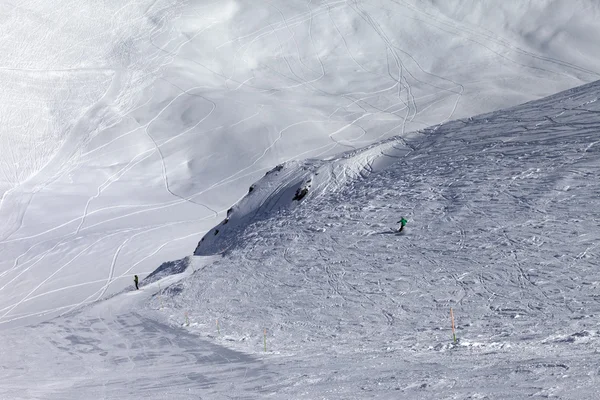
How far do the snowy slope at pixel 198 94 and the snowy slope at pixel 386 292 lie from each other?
12.9 metres

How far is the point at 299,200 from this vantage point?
30219 millimetres

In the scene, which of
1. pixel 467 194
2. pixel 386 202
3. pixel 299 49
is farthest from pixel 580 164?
pixel 299 49

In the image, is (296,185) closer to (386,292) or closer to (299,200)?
(299,200)

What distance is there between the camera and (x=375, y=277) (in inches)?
881

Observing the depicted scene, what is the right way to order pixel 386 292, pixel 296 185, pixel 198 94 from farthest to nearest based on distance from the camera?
pixel 198 94, pixel 296 185, pixel 386 292

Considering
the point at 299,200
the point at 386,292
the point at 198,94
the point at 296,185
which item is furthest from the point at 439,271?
the point at 198,94

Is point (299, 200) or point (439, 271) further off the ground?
point (299, 200)

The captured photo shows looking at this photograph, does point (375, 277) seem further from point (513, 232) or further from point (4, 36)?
point (4, 36)

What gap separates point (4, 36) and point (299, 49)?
20980 mm

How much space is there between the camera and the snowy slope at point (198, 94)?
148 ft

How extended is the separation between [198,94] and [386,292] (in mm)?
38201

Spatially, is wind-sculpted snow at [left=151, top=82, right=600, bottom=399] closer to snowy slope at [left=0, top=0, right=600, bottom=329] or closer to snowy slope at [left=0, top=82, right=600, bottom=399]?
snowy slope at [left=0, top=82, right=600, bottom=399]

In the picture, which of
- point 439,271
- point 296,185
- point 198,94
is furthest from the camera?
point 198,94

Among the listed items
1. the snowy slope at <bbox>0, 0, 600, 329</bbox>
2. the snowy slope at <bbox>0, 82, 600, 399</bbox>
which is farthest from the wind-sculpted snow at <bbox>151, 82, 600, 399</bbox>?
the snowy slope at <bbox>0, 0, 600, 329</bbox>
